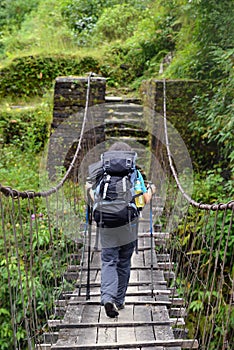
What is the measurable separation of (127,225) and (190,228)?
1632mm

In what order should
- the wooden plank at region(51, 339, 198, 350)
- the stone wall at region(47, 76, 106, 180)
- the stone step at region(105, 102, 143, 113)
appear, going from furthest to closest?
1. the stone step at region(105, 102, 143, 113)
2. the stone wall at region(47, 76, 106, 180)
3. the wooden plank at region(51, 339, 198, 350)

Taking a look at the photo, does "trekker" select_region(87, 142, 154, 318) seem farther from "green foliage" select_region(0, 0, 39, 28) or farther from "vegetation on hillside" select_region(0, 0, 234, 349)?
"green foliage" select_region(0, 0, 39, 28)

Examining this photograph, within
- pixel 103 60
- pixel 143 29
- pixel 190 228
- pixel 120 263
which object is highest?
pixel 143 29

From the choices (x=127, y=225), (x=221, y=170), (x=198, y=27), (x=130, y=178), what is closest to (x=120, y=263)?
(x=127, y=225)

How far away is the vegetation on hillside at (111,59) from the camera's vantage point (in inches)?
185

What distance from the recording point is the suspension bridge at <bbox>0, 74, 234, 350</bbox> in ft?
7.90

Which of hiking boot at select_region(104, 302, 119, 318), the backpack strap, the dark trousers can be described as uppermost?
the backpack strap

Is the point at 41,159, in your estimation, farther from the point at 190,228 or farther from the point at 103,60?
the point at 103,60

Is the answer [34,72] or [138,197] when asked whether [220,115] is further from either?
[34,72]

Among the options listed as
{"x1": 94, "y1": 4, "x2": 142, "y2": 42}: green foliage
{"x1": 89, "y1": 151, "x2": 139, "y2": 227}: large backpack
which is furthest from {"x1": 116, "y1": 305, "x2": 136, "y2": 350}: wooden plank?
{"x1": 94, "y1": 4, "x2": 142, "y2": 42}: green foliage

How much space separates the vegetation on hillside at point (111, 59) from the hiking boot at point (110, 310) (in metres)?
1.56

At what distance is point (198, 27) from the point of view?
5.36 meters

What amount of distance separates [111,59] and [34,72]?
5.37 feet

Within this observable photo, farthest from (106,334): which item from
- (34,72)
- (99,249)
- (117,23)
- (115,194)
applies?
(117,23)
